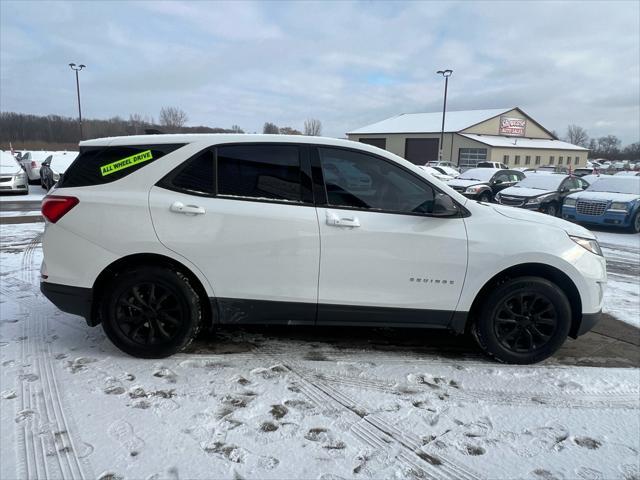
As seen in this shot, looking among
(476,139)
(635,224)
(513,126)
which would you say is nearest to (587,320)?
(635,224)

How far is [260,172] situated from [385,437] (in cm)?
212

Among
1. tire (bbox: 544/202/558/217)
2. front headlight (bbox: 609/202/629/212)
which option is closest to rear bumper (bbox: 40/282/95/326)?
front headlight (bbox: 609/202/629/212)

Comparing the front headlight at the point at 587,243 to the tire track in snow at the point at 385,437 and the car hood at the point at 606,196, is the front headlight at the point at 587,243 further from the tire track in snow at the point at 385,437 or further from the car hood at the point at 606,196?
the car hood at the point at 606,196

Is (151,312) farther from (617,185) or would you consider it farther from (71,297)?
(617,185)

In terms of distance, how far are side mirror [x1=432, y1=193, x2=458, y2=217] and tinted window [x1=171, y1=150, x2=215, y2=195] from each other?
176cm

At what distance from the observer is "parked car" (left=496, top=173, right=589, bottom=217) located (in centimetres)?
1390

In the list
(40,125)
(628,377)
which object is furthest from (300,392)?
(40,125)

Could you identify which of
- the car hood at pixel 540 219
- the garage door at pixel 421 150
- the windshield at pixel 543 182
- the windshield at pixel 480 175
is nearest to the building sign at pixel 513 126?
the garage door at pixel 421 150

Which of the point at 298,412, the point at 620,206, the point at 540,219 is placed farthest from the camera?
the point at 620,206

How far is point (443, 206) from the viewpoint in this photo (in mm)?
3539

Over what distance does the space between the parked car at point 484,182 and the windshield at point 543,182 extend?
2201mm

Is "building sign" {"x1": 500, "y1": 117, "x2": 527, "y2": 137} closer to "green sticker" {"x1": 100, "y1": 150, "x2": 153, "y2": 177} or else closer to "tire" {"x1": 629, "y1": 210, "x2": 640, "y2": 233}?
"tire" {"x1": 629, "y1": 210, "x2": 640, "y2": 233}

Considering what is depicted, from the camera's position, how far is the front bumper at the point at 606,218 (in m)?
12.4

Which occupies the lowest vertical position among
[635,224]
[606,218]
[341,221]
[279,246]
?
[635,224]
